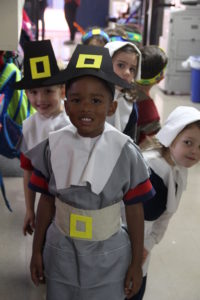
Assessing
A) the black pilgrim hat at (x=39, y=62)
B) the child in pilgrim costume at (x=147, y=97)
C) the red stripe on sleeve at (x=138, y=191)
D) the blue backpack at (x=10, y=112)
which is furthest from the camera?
the blue backpack at (x=10, y=112)

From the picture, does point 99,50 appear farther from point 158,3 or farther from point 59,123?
point 158,3

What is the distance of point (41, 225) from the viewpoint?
3.95 feet

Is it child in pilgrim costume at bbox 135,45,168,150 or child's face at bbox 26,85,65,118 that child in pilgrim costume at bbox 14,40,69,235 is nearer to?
child's face at bbox 26,85,65,118

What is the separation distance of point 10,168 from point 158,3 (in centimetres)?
284

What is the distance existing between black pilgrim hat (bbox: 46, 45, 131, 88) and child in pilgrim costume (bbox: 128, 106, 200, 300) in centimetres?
40

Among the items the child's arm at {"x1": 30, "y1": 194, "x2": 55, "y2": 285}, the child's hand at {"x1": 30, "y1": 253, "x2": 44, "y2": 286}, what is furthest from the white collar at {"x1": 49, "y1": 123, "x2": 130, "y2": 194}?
the child's hand at {"x1": 30, "y1": 253, "x2": 44, "y2": 286}

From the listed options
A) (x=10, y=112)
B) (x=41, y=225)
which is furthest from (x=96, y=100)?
(x=10, y=112)

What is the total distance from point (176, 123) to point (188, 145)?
8cm

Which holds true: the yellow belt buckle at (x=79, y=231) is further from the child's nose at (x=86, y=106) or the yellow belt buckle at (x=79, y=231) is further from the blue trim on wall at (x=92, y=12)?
the blue trim on wall at (x=92, y=12)

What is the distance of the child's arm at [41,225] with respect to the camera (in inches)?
47.5

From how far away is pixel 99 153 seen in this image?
43.0 inches

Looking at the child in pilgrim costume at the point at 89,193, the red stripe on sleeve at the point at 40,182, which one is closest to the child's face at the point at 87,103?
the child in pilgrim costume at the point at 89,193

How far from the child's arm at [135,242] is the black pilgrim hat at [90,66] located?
349 millimetres

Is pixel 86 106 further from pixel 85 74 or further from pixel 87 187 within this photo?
pixel 87 187
